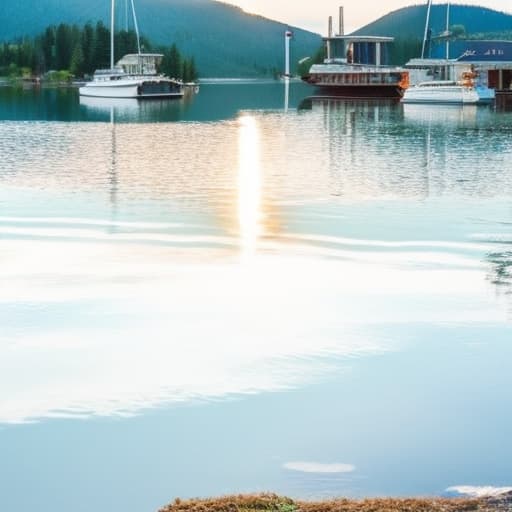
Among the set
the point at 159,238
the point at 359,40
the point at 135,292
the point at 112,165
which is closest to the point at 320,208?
the point at 159,238

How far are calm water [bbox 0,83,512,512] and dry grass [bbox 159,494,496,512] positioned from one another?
3.04 feet

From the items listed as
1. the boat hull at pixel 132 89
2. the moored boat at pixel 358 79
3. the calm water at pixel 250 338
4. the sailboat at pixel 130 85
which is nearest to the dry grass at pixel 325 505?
the calm water at pixel 250 338

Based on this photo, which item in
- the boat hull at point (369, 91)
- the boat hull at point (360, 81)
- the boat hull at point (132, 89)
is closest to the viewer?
the boat hull at point (132, 89)

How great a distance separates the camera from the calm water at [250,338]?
37.5ft

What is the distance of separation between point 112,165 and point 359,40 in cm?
12153

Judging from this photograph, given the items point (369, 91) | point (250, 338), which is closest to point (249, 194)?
A: point (250, 338)

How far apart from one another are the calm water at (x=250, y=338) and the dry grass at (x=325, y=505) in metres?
0.93

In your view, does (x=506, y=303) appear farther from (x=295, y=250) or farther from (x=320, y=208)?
(x=320, y=208)

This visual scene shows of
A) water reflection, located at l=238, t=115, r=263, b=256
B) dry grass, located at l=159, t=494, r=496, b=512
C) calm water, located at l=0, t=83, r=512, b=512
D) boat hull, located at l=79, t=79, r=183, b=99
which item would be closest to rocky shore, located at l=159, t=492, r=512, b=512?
dry grass, located at l=159, t=494, r=496, b=512

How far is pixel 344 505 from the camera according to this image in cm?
949

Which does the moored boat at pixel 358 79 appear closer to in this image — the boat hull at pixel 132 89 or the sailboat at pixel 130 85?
the sailboat at pixel 130 85

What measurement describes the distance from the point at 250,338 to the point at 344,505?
23.9ft

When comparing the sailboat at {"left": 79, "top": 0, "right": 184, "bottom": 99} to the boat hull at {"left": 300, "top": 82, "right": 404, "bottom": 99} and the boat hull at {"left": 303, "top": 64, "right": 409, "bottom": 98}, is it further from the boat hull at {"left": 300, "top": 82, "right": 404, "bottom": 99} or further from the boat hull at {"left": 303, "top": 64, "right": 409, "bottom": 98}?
the boat hull at {"left": 300, "top": 82, "right": 404, "bottom": 99}

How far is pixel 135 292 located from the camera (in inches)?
778
